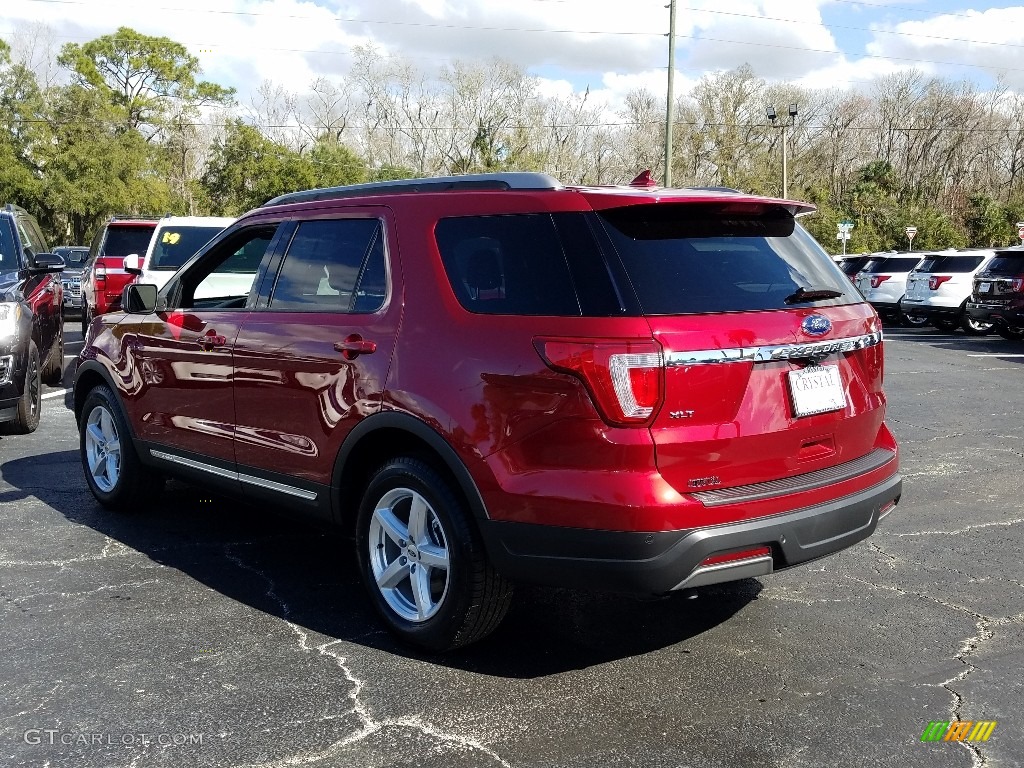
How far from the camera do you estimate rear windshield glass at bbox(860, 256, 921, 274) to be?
81.5 feet

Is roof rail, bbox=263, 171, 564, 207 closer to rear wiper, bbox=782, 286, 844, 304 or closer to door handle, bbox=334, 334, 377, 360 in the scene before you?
door handle, bbox=334, 334, 377, 360

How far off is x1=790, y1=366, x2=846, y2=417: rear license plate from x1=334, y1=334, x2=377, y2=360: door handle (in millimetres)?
1623

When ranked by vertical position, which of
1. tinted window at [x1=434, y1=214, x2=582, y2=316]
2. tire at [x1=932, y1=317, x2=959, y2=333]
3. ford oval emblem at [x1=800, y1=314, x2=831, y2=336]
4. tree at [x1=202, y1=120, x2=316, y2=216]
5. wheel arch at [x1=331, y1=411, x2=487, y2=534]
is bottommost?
tire at [x1=932, y1=317, x2=959, y2=333]

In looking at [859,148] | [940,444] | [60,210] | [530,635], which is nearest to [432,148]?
[60,210]

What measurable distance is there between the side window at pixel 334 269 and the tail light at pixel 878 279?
22.5 meters

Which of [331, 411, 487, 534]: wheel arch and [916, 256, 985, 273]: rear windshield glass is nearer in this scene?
[331, 411, 487, 534]: wheel arch

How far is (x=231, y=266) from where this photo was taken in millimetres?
6125

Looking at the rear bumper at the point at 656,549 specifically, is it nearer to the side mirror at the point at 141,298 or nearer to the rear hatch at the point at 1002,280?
the side mirror at the point at 141,298

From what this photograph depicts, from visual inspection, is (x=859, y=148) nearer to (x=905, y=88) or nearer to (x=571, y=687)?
(x=905, y=88)

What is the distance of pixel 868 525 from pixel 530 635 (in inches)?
55.4

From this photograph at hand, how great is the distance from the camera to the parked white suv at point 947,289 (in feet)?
69.9

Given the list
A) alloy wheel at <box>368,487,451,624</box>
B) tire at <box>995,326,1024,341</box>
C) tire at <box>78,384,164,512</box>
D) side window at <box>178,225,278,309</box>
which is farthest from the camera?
tire at <box>995,326,1024,341</box>

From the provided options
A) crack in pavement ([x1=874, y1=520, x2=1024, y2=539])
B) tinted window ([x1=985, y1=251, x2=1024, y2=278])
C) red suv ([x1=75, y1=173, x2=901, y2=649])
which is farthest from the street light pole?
red suv ([x1=75, y1=173, x2=901, y2=649])

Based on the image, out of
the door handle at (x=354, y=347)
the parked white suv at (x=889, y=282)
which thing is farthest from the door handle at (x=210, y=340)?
the parked white suv at (x=889, y=282)
